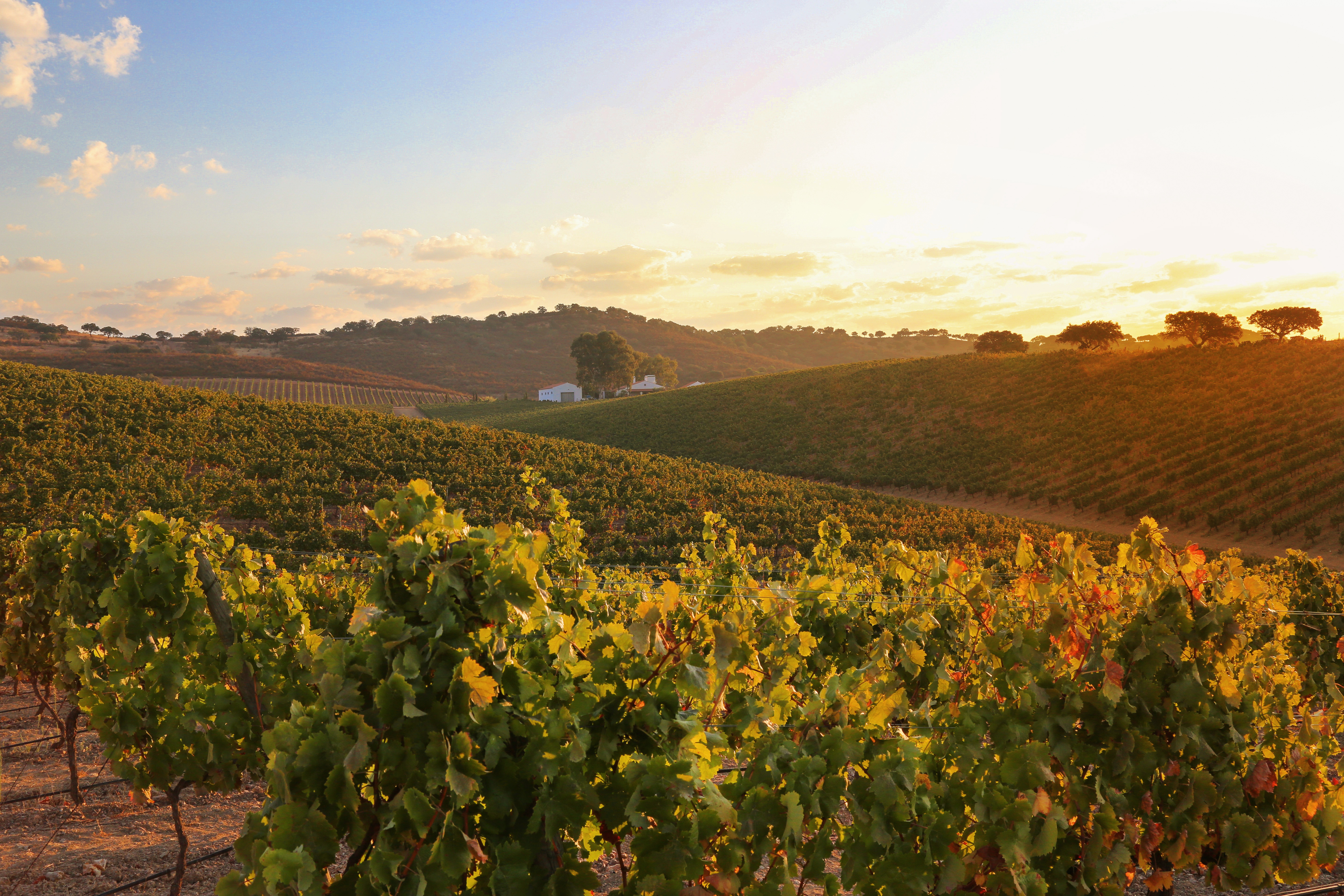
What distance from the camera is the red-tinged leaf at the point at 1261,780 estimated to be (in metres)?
3.93

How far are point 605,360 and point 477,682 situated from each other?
9691 cm

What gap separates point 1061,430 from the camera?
46875mm

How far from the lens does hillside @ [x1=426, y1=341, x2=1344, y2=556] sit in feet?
112

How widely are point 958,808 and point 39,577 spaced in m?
9.19

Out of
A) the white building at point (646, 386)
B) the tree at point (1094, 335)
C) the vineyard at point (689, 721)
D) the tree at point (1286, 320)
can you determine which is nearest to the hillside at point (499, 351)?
the white building at point (646, 386)

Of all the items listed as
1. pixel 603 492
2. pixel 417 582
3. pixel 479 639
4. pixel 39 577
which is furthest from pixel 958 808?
pixel 603 492

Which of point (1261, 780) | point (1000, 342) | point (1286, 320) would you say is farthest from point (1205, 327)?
point (1261, 780)

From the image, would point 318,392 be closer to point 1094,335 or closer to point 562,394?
point 562,394

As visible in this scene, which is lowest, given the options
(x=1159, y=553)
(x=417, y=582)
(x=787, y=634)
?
(x=787, y=634)

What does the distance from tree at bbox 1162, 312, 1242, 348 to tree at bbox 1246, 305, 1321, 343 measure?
1.82m

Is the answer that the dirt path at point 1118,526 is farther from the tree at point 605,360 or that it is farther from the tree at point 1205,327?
the tree at point 605,360

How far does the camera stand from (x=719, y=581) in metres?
Result: 6.85

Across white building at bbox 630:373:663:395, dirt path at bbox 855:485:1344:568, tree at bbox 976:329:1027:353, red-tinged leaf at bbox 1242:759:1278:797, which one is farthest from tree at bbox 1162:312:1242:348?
red-tinged leaf at bbox 1242:759:1278:797

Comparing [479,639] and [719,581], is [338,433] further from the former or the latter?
[479,639]
